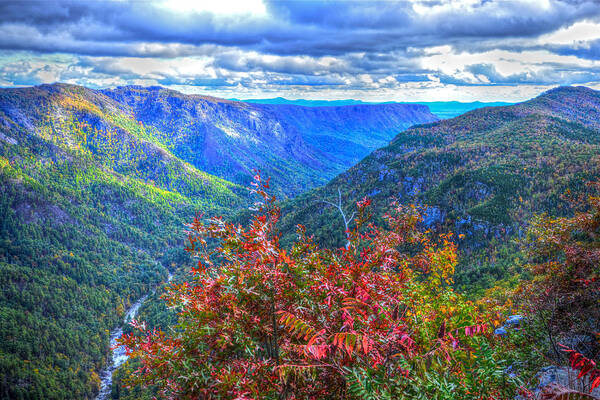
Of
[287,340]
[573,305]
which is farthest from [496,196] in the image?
[287,340]

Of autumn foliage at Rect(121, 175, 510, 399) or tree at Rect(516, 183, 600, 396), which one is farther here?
tree at Rect(516, 183, 600, 396)

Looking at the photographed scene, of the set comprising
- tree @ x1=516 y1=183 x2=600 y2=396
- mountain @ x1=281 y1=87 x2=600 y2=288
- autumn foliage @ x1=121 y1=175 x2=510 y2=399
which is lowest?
mountain @ x1=281 y1=87 x2=600 y2=288

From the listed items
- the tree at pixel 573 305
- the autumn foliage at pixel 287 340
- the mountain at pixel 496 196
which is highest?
the autumn foliage at pixel 287 340

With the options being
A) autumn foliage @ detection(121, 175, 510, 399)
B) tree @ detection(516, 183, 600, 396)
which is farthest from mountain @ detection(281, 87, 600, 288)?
autumn foliage @ detection(121, 175, 510, 399)

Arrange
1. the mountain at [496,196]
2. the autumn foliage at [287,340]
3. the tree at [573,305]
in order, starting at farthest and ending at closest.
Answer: the mountain at [496,196] → the tree at [573,305] → the autumn foliage at [287,340]

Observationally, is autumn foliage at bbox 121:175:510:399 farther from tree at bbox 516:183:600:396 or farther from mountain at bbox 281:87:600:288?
mountain at bbox 281:87:600:288

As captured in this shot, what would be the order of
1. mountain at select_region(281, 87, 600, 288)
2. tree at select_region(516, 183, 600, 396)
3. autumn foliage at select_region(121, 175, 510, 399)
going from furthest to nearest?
mountain at select_region(281, 87, 600, 288) < tree at select_region(516, 183, 600, 396) < autumn foliage at select_region(121, 175, 510, 399)

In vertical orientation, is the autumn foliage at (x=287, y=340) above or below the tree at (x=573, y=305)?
above

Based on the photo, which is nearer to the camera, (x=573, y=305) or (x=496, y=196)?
(x=573, y=305)

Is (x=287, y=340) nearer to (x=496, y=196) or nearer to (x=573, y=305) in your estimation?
(x=573, y=305)

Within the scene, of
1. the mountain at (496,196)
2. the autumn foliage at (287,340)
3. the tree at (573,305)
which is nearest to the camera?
the autumn foliage at (287,340)

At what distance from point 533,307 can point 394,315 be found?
648 cm

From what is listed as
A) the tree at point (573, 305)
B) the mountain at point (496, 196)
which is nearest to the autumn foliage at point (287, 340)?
the tree at point (573, 305)

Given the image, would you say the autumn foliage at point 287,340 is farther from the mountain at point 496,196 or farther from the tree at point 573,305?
the mountain at point 496,196
